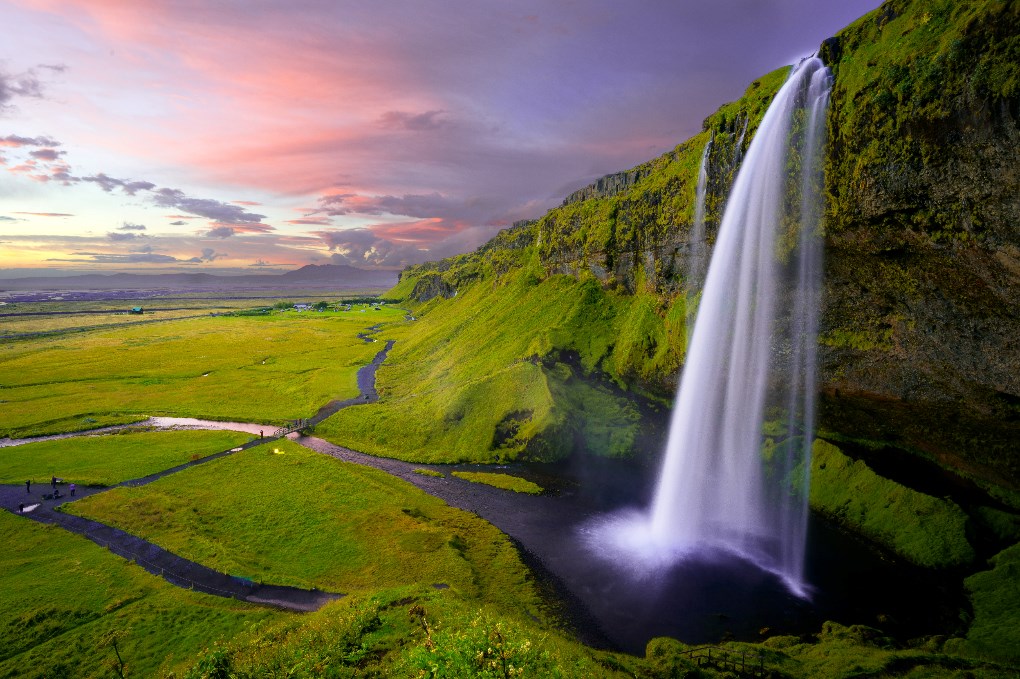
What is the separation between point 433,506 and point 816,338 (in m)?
44.3

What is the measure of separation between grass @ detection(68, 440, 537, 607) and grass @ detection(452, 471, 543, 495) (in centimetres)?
693

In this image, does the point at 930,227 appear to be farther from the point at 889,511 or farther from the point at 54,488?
the point at 54,488

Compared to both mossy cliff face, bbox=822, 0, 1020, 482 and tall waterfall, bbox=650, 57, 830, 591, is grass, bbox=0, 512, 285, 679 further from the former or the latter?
Answer: mossy cliff face, bbox=822, 0, 1020, 482

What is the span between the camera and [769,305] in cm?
4691

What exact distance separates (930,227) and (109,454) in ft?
324

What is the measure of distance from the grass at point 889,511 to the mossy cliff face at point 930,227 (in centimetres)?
487

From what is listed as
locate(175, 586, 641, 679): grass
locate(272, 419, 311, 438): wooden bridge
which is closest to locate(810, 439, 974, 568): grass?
locate(175, 586, 641, 679): grass

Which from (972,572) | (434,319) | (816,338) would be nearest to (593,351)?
(816,338)

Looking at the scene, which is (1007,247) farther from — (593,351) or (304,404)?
(304,404)

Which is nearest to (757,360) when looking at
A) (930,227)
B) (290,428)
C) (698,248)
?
(698,248)

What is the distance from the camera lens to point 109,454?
65.2m

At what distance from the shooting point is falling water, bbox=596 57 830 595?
40.2 meters

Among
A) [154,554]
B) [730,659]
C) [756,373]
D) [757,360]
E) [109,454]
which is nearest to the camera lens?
[730,659]

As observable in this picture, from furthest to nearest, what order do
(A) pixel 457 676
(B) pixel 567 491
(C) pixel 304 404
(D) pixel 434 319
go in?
(D) pixel 434 319 < (C) pixel 304 404 < (B) pixel 567 491 < (A) pixel 457 676
